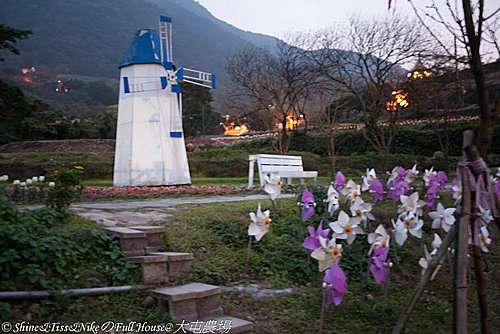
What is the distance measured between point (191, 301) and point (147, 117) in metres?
9.44

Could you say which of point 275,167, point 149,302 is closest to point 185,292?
point 149,302

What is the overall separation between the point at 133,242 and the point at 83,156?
15.1 meters

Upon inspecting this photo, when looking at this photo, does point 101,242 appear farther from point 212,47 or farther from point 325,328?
point 212,47

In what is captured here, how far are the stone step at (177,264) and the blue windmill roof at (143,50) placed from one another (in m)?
9.51

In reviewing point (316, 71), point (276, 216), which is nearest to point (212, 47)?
point (316, 71)

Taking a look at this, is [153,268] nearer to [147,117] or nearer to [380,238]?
[380,238]

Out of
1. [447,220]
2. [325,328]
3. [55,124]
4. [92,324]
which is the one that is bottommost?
[325,328]

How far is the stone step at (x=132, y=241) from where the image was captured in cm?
350

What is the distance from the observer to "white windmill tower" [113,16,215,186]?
11.6 meters

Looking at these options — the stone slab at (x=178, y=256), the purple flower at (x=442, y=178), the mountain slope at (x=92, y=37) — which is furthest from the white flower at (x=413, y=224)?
the mountain slope at (x=92, y=37)

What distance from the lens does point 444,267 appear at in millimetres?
4328

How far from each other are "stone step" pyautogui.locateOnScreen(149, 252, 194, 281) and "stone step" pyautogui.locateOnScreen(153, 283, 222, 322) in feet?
0.70

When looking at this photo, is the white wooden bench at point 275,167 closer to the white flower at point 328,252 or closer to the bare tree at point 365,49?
the white flower at point 328,252

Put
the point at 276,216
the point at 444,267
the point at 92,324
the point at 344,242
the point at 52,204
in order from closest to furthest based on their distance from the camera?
the point at 92,324
the point at 52,204
the point at 444,267
the point at 344,242
the point at 276,216
